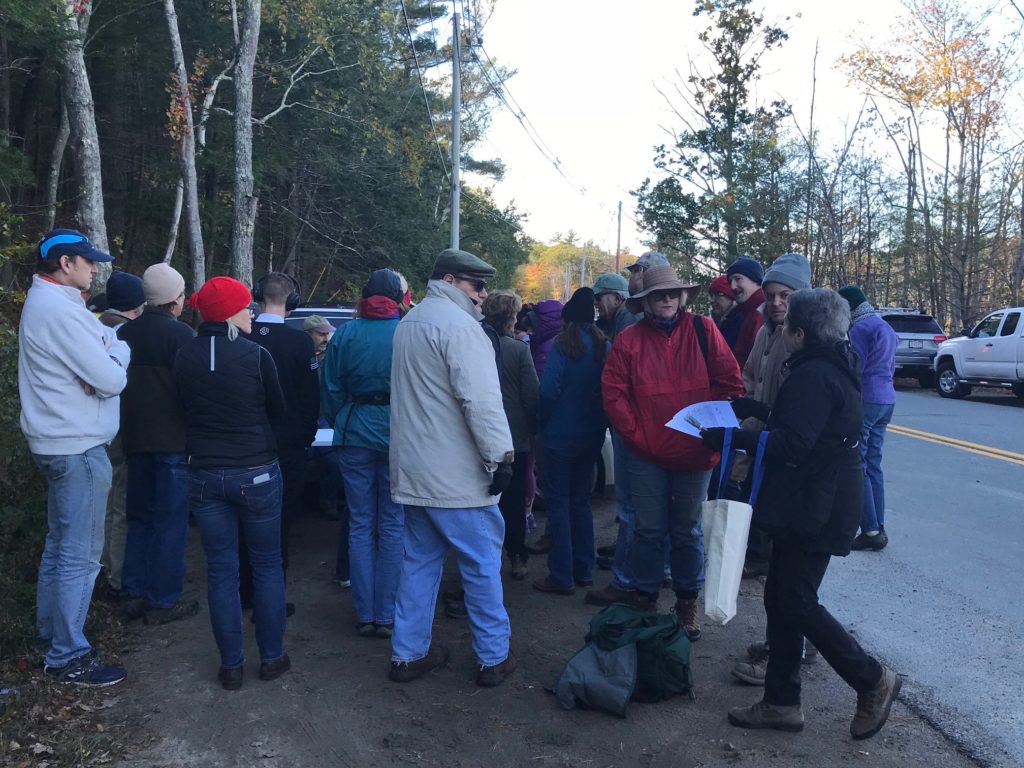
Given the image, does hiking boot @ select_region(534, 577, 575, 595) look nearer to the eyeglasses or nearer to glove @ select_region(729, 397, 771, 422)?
glove @ select_region(729, 397, 771, 422)

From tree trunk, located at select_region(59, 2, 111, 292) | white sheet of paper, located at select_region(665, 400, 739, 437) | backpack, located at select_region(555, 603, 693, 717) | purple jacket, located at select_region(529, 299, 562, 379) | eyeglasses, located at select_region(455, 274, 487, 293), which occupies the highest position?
tree trunk, located at select_region(59, 2, 111, 292)

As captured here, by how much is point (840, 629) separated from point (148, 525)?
13.2 feet

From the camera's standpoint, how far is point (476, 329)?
13.7 ft

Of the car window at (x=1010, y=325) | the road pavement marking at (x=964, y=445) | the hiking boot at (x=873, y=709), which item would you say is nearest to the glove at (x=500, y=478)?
the hiking boot at (x=873, y=709)

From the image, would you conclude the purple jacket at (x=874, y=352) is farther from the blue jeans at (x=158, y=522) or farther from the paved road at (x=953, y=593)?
the blue jeans at (x=158, y=522)

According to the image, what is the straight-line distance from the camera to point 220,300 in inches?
162

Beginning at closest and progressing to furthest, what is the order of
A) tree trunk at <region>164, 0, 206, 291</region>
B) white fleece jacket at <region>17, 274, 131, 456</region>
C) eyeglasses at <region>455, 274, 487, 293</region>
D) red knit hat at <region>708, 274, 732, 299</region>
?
white fleece jacket at <region>17, 274, 131, 456</region> < eyeglasses at <region>455, 274, 487, 293</region> < red knit hat at <region>708, 274, 732, 299</region> < tree trunk at <region>164, 0, 206, 291</region>

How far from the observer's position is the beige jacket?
4082 millimetres

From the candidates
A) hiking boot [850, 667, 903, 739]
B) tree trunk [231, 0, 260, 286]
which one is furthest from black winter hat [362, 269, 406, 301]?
tree trunk [231, 0, 260, 286]

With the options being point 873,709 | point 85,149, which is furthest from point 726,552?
point 85,149

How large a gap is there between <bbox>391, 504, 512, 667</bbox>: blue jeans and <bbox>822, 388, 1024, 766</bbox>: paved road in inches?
82.2

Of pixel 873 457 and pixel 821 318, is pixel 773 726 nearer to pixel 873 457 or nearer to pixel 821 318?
pixel 821 318

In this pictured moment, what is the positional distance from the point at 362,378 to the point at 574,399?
4.95ft

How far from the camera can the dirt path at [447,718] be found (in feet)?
11.6
